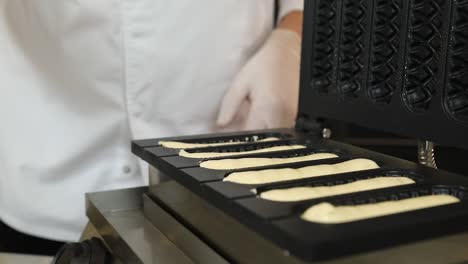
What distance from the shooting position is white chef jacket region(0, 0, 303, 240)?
3.80ft

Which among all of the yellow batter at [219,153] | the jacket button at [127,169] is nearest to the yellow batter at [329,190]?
the yellow batter at [219,153]

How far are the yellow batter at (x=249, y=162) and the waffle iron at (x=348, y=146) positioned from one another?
0.6 inches

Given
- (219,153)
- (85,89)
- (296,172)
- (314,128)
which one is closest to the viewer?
(296,172)

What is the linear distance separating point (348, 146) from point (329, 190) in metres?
0.22

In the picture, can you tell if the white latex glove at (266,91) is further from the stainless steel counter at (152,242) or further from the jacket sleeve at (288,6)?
the stainless steel counter at (152,242)

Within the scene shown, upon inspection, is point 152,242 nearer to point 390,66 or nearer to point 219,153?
point 219,153

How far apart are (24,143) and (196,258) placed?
666mm

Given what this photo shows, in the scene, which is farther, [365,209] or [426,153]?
[426,153]

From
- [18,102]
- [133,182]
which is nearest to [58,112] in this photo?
[18,102]

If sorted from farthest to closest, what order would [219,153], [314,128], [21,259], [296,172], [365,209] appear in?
[21,259] < [314,128] < [219,153] < [296,172] < [365,209]

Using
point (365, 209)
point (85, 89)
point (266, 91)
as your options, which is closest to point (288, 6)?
point (266, 91)

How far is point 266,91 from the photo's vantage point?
1.21 metres

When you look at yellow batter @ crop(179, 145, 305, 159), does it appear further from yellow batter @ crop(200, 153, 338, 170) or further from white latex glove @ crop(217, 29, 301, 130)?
white latex glove @ crop(217, 29, 301, 130)

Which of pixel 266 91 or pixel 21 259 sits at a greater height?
pixel 266 91
